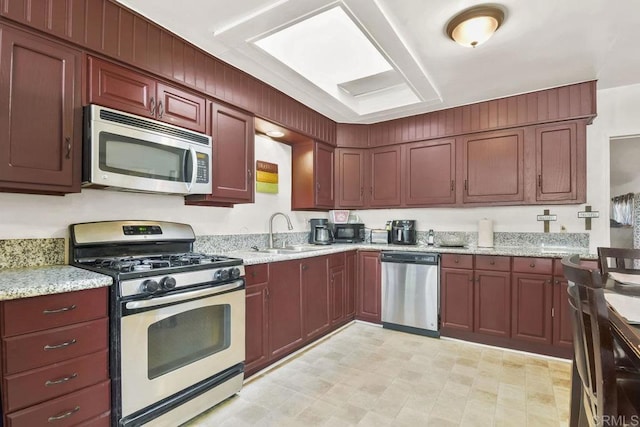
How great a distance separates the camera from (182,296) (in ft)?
5.83

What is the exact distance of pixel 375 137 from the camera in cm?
402

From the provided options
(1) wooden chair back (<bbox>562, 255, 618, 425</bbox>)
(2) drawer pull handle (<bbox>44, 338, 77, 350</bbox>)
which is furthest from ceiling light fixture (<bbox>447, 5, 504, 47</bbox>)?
(2) drawer pull handle (<bbox>44, 338, 77, 350</bbox>)

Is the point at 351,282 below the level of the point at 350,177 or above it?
below

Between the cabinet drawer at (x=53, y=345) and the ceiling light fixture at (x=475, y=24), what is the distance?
259 centimetres

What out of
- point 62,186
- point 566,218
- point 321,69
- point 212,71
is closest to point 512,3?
point 321,69

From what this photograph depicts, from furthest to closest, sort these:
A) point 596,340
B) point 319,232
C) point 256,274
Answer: point 319,232 → point 256,274 → point 596,340

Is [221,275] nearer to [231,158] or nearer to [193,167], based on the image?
[193,167]

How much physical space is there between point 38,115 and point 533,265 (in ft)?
12.0

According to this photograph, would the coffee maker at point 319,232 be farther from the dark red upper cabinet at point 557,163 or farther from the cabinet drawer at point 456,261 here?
the dark red upper cabinet at point 557,163

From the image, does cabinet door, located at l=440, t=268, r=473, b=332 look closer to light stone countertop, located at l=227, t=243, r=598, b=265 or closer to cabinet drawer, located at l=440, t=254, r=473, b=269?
cabinet drawer, located at l=440, t=254, r=473, b=269

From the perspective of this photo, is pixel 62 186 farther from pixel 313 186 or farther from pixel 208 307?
pixel 313 186

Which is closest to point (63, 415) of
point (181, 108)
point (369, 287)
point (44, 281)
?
point (44, 281)

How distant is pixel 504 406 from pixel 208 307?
6.50 ft

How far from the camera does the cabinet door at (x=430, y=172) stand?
3.54m
